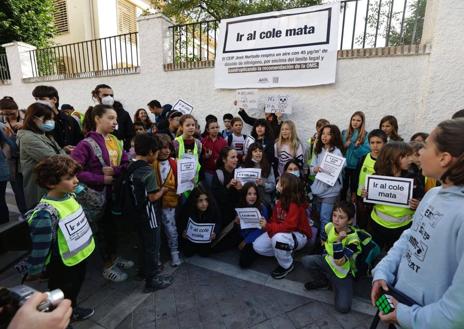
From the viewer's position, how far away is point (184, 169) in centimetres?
347

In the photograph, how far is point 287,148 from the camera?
176 inches

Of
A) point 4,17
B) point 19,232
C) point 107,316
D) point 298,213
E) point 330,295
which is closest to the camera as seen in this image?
point 19,232

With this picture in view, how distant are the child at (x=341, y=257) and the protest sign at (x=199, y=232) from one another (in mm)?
1303

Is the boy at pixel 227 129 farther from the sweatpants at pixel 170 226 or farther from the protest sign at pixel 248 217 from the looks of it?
the sweatpants at pixel 170 226

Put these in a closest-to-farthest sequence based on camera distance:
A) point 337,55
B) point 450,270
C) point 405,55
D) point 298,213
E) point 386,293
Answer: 1. point 450,270
2. point 386,293
3. point 298,213
4. point 405,55
5. point 337,55

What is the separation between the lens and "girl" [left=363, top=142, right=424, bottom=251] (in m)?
2.96

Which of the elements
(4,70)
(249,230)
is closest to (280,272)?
(249,230)

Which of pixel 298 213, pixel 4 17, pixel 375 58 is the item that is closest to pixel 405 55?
pixel 375 58

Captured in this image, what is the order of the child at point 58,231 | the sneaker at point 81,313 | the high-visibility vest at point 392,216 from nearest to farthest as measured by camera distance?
the child at point 58,231, the sneaker at point 81,313, the high-visibility vest at point 392,216

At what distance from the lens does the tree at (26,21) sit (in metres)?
10.5

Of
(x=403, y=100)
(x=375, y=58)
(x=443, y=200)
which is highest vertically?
(x=375, y=58)

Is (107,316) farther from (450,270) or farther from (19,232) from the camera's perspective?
(450,270)

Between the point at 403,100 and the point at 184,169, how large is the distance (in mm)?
3914

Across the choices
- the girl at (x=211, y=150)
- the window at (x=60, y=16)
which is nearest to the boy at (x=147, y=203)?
the girl at (x=211, y=150)
